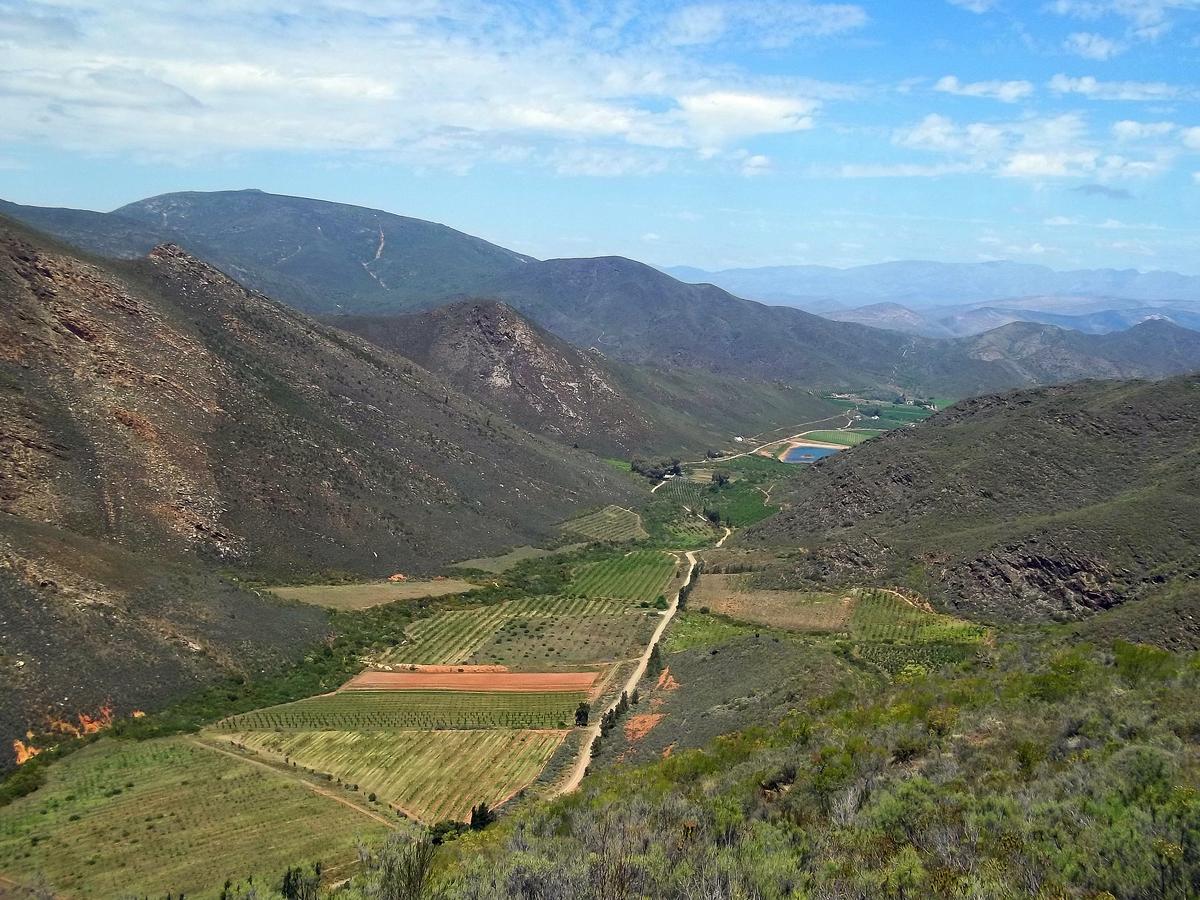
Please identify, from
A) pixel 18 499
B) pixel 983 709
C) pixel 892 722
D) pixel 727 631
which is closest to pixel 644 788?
pixel 892 722

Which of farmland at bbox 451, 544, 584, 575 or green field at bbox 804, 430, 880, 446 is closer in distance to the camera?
farmland at bbox 451, 544, 584, 575

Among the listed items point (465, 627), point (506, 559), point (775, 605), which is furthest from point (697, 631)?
point (506, 559)

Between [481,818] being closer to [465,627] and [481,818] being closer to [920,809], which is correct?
[920,809]

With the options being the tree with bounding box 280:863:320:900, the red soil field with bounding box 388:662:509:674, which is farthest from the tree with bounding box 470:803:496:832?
the red soil field with bounding box 388:662:509:674

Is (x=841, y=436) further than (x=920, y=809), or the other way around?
(x=841, y=436)

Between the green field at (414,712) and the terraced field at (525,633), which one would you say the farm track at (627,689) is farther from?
the green field at (414,712)

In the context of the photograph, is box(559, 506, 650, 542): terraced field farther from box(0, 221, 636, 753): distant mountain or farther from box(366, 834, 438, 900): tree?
box(366, 834, 438, 900): tree
